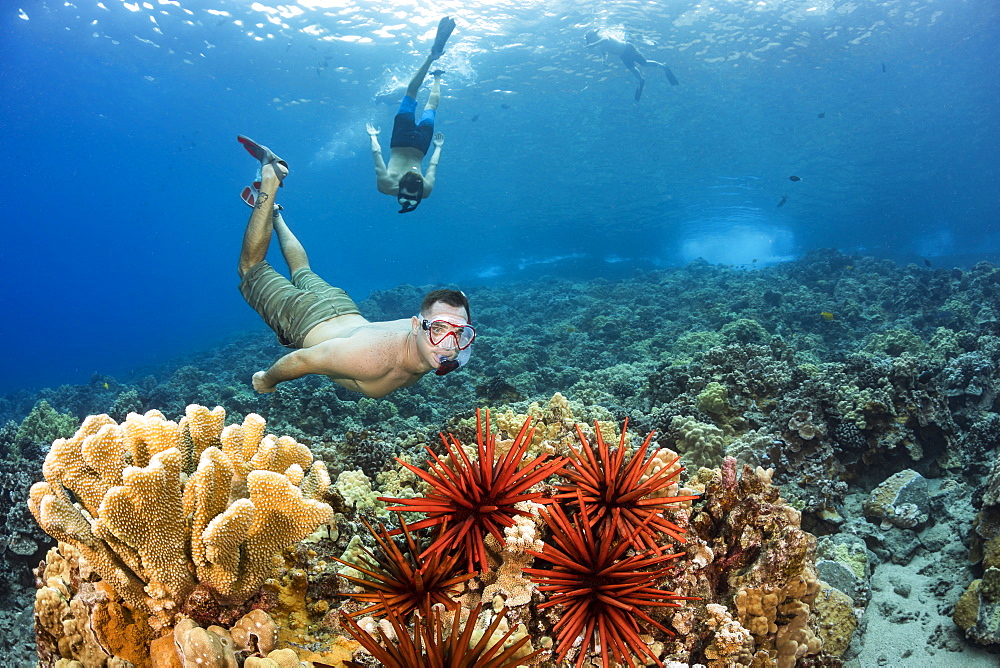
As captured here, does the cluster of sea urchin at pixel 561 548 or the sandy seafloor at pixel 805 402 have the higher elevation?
the sandy seafloor at pixel 805 402

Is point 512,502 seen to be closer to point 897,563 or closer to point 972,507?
point 897,563

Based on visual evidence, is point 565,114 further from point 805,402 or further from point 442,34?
point 805,402

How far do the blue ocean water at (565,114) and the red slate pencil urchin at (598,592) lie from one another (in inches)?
1164

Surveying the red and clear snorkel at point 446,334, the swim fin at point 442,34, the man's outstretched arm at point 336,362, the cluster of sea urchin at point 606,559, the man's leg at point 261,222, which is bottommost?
the cluster of sea urchin at point 606,559

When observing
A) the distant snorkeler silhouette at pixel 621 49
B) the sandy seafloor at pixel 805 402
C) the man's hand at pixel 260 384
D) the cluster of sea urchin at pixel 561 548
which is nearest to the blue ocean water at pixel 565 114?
the distant snorkeler silhouette at pixel 621 49

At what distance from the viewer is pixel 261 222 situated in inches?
242

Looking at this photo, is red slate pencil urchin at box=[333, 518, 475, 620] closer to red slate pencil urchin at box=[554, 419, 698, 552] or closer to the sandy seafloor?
red slate pencil urchin at box=[554, 419, 698, 552]

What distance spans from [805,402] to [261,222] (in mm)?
7795

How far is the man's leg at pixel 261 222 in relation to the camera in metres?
6.12

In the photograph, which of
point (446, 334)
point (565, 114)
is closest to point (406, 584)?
point (446, 334)

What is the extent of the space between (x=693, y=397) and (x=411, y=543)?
245 inches

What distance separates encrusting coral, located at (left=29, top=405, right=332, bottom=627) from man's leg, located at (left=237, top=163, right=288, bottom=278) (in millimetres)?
4501

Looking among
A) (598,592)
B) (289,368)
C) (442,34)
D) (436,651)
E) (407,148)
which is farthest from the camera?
(442,34)

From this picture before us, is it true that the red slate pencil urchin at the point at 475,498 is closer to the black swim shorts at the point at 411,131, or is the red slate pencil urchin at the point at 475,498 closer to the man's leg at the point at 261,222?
the man's leg at the point at 261,222
